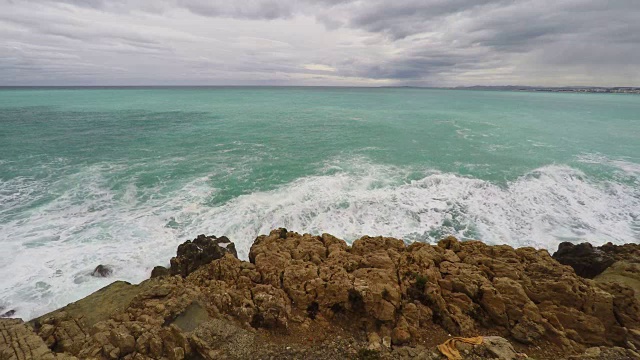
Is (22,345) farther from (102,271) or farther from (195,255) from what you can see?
(102,271)

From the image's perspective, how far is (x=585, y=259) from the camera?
12406 mm

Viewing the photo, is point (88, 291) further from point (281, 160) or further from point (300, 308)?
point (281, 160)

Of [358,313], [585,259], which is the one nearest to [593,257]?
[585,259]

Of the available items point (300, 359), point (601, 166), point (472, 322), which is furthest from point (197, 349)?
point (601, 166)

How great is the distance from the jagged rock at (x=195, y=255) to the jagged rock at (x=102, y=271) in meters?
3.37

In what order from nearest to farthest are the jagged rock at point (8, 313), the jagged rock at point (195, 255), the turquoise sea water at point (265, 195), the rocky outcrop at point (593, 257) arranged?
the jagged rock at point (8, 313)
the rocky outcrop at point (593, 257)
the jagged rock at point (195, 255)
the turquoise sea water at point (265, 195)

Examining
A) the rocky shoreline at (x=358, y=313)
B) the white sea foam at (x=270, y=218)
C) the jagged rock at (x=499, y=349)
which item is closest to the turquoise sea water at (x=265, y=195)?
the white sea foam at (x=270, y=218)

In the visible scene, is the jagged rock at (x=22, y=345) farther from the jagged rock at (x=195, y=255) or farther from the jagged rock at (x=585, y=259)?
the jagged rock at (x=585, y=259)

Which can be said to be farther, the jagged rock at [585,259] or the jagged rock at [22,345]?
the jagged rock at [585,259]

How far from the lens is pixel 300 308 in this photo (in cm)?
960

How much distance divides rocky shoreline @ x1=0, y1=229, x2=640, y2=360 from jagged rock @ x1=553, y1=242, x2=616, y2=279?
0.21 metres

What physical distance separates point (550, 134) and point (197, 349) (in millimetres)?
55697

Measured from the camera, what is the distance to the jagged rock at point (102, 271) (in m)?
13.5

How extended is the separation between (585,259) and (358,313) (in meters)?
10.4
